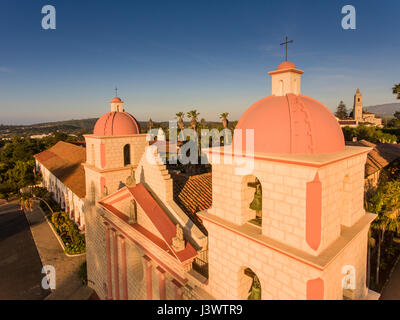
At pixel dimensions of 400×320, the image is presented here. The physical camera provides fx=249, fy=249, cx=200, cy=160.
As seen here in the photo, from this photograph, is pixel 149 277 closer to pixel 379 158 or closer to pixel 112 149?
pixel 112 149

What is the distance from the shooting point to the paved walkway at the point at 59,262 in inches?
736

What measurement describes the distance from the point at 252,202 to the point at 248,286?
101 inches

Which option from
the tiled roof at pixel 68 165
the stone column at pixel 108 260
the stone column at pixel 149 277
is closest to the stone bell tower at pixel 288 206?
the stone column at pixel 149 277

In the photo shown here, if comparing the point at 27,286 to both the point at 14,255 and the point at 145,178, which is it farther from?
the point at 145,178

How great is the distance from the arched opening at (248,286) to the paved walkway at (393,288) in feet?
46.3

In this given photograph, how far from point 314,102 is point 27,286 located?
974 inches

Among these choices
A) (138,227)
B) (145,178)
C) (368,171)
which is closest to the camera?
(138,227)

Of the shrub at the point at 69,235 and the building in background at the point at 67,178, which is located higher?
the building in background at the point at 67,178

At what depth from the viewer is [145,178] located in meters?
12.8

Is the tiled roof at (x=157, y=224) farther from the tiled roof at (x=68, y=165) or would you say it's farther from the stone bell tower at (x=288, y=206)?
the tiled roof at (x=68, y=165)

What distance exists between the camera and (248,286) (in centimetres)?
731

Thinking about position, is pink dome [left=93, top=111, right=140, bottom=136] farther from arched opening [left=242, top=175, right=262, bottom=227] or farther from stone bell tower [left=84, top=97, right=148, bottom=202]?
arched opening [left=242, top=175, right=262, bottom=227]

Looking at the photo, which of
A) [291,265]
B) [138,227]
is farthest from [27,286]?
[291,265]

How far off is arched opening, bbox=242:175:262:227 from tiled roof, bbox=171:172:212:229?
439cm
